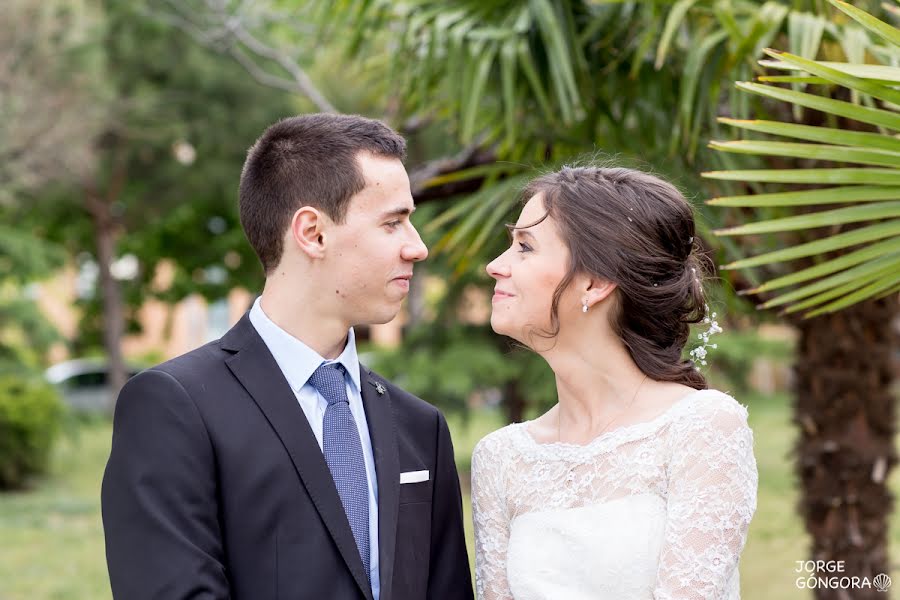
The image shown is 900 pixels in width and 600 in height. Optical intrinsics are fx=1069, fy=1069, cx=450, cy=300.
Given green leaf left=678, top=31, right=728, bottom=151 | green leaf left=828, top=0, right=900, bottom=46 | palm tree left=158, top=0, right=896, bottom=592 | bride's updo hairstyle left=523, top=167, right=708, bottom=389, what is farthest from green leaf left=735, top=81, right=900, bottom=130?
green leaf left=678, top=31, right=728, bottom=151

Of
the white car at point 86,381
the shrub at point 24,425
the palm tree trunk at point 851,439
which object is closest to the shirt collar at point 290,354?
the palm tree trunk at point 851,439

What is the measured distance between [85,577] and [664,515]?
26.1 ft

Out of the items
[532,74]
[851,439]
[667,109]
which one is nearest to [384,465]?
[532,74]

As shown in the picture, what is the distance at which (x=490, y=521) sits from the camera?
8.74 ft

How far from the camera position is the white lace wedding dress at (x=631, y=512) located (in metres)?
2.33

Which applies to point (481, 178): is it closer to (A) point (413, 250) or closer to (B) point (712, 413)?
(A) point (413, 250)

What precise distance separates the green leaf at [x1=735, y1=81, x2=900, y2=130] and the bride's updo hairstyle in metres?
0.33

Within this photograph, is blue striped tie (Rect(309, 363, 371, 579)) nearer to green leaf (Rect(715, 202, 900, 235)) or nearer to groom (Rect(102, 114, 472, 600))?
groom (Rect(102, 114, 472, 600))

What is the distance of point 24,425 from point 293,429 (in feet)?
39.1

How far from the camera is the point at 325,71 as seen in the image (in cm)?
1339

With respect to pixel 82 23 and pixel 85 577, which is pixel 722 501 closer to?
pixel 85 577

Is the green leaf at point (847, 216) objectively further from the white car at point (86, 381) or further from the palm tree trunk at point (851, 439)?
the white car at point (86, 381)

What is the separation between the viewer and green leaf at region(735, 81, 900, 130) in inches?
97.7

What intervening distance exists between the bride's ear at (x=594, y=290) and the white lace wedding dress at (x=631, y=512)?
1.03 ft
